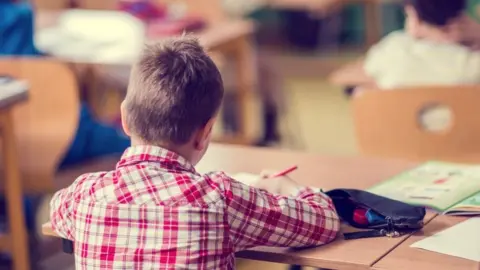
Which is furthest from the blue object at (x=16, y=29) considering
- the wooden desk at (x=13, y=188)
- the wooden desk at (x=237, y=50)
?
the wooden desk at (x=13, y=188)

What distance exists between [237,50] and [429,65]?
4.65 feet

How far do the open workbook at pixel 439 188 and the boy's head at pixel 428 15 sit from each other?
1050mm

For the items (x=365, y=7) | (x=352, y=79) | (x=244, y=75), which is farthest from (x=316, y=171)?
(x=365, y=7)

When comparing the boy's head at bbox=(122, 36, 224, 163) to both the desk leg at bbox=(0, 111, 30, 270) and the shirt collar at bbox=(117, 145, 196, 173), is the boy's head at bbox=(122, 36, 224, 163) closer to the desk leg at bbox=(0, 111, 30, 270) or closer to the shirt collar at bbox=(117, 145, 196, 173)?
the shirt collar at bbox=(117, 145, 196, 173)

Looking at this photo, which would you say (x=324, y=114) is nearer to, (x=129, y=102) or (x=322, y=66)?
(x=322, y=66)

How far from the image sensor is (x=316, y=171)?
7.32ft

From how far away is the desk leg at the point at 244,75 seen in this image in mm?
4289

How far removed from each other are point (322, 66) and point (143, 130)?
5.26m

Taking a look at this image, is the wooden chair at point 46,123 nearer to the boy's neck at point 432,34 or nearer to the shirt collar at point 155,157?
the boy's neck at point 432,34

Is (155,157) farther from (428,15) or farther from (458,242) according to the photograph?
(428,15)

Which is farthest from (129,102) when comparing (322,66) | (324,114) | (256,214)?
(322,66)

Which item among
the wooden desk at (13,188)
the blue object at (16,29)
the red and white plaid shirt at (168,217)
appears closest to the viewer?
the red and white plaid shirt at (168,217)

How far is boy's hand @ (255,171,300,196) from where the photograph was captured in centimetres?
189

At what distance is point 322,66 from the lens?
6.85 m
